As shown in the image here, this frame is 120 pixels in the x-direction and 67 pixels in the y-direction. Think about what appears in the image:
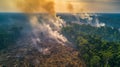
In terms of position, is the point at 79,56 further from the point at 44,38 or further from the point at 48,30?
the point at 48,30

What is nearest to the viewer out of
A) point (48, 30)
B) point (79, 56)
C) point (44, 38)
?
point (79, 56)

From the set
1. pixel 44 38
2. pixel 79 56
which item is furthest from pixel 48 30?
pixel 79 56

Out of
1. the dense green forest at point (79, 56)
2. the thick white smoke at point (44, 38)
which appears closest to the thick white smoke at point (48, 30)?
the thick white smoke at point (44, 38)

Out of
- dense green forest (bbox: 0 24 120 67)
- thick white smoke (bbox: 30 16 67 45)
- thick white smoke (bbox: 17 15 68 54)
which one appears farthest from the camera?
thick white smoke (bbox: 30 16 67 45)

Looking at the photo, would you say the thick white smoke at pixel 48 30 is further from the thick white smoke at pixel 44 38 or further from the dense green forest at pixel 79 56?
the dense green forest at pixel 79 56

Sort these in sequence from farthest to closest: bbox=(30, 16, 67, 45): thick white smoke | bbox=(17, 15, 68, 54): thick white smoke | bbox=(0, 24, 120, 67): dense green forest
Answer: bbox=(30, 16, 67, 45): thick white smoke < bbox=(17, 15, 68, 54): thick white smoke < bbox=(0, 24, 120, 67): dense green forest

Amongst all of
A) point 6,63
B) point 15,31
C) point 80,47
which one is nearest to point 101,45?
point 80,47

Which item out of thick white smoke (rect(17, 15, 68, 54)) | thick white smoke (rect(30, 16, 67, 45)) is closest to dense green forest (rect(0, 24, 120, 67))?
thick white smoke (rect(17, 15, 68, 54))

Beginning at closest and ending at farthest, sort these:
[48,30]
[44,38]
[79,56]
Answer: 1. [79,56]
2. [44,38]
3. [48,30]

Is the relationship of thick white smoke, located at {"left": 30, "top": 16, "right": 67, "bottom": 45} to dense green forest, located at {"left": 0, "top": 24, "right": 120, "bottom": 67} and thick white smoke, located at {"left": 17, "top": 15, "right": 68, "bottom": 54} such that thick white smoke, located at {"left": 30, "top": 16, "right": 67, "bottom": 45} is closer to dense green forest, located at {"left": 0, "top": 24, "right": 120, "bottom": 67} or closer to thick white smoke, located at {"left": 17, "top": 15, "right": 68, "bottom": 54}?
thick white smoke, located at {"left": 17, "top": 15, "right": 68, "bottom": 54}

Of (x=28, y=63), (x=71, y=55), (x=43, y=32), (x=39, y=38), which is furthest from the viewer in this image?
(x=43, y=32)

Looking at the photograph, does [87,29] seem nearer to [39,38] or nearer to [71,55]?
[39,38]
